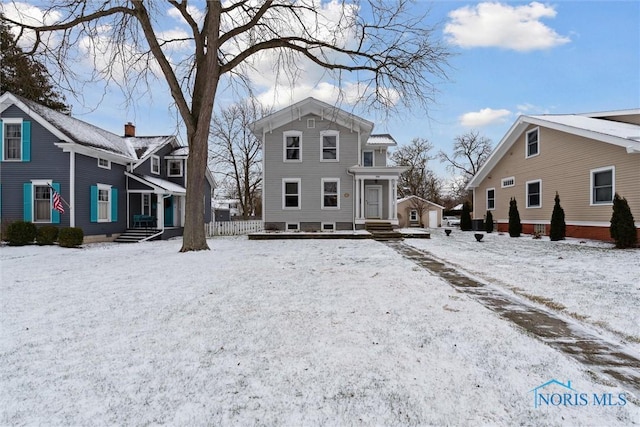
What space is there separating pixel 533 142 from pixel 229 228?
16.8 m

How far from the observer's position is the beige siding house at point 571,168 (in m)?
11.3

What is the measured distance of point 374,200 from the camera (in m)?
17.8

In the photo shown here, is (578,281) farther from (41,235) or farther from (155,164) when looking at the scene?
(155,164)

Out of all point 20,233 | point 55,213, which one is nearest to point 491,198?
point 55,213

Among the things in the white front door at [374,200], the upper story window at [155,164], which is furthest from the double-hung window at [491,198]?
the upper story window at [155,164]

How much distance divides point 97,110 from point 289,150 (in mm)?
9186

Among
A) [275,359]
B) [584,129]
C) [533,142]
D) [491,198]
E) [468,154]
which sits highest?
[468,154]

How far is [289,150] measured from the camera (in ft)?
55.8

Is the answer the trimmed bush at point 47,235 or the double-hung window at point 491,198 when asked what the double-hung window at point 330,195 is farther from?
the trimmed bush at point 47,235

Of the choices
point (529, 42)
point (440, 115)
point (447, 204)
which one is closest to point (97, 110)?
point (440, 115)

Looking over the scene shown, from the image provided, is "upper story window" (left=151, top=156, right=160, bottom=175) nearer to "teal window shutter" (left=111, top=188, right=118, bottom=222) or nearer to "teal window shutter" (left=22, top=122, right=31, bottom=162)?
"teal window shutter" (left=111, top=188, right=118, bottom=222)

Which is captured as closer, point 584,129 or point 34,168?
point 584,129

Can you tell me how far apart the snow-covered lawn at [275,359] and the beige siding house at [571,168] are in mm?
9843

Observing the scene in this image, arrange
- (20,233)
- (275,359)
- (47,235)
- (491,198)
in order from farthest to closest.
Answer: (491,198) → (47,235) → (20,233) → (275,359)
